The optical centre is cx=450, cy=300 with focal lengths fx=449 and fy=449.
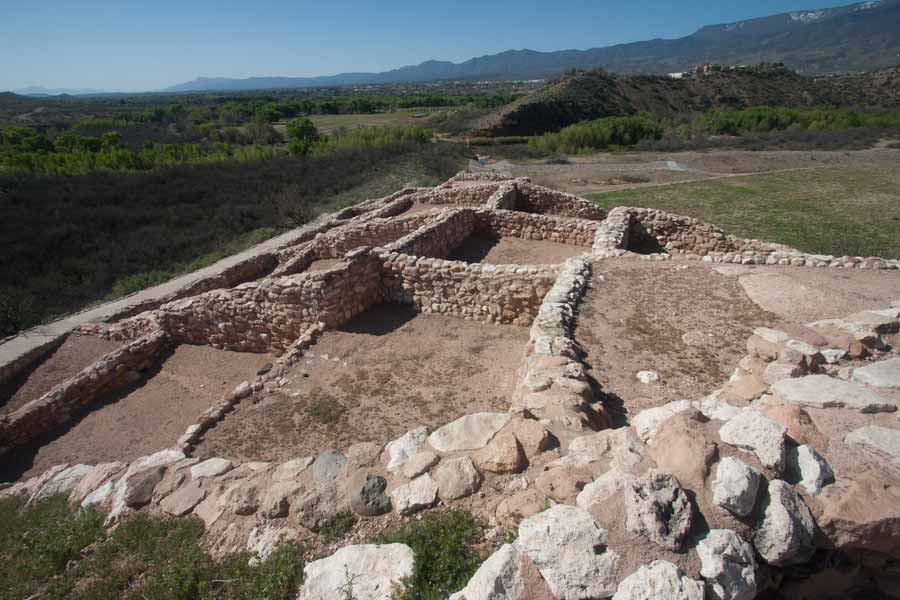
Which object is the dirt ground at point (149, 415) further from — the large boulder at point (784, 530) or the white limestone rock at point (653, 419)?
the large boulder at point (784, 530)

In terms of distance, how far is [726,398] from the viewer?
147 inches

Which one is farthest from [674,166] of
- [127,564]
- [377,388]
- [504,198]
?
[127,564]

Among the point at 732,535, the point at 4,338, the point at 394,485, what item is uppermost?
the point at 732,535

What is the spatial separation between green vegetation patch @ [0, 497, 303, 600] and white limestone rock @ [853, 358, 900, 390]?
4144mm

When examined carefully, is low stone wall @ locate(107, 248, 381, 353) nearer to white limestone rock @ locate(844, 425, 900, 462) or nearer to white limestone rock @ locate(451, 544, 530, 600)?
white limestone rock @ locate(451, 544, 530, 600)

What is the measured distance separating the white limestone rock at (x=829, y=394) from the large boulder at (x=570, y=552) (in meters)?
1.97

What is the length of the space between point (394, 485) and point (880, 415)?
323 centimetres

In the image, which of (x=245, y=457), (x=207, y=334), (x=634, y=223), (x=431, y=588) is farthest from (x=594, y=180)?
(x=431, y=588)

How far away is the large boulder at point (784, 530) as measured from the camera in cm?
227

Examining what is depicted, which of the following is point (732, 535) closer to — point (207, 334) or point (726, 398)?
Answer: point (726, 398)

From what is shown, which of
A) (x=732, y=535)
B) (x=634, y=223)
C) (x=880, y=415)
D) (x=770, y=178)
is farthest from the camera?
(x=770, y=178)

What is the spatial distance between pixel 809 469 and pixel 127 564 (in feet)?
14.5

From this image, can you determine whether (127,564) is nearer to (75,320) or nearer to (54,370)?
(54,370)

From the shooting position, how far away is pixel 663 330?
19.7 ft
